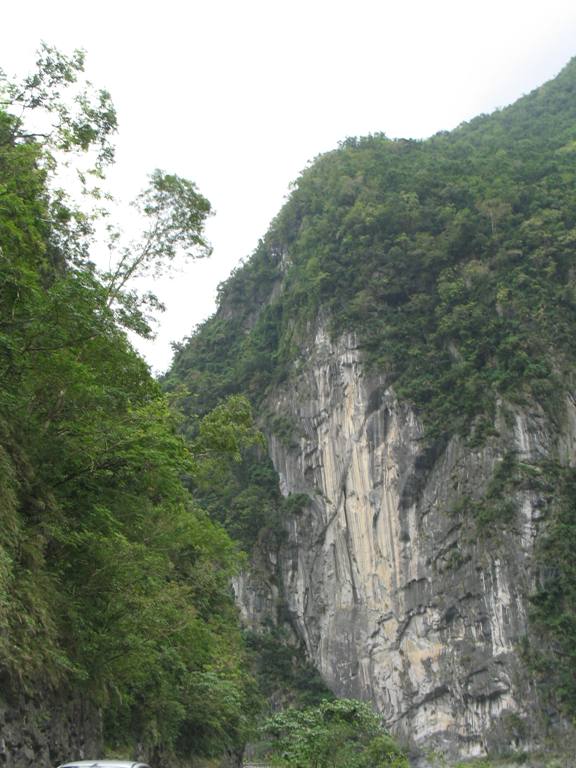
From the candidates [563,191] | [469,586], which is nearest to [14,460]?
[469,586]

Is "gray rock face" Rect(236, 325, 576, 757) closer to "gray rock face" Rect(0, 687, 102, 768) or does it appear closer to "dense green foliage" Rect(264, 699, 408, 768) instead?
"dense green foliage" Rect(264, 699, 408, 768)

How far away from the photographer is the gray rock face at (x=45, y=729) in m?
7.09

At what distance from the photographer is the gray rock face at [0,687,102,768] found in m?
7.09

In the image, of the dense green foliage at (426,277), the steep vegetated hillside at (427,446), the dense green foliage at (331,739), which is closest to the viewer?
the dense green foliage at (331,739)

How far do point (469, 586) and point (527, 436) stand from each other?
6.58m

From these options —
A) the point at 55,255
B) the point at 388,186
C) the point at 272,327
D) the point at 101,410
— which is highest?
the point at 388,186

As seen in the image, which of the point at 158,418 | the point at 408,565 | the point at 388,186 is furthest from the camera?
the point at 388,186

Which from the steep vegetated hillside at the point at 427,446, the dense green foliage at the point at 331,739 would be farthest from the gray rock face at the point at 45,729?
the steep vegetated hillside at the point at 427,446

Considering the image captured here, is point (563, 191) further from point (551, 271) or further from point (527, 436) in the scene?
point (527, 436)

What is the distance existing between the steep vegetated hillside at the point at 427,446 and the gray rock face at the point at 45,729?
25.2 meters

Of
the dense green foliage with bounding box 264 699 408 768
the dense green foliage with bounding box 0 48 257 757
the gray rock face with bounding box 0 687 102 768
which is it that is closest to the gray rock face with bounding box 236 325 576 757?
the dense green foliage with bounding box 264 699 408 768

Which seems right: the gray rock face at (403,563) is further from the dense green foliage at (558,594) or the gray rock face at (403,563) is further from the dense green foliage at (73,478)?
the dense green foliage at (73,478)

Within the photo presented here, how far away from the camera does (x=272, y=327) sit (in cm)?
5091

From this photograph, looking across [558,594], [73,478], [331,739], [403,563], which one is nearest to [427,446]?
[403,563]
